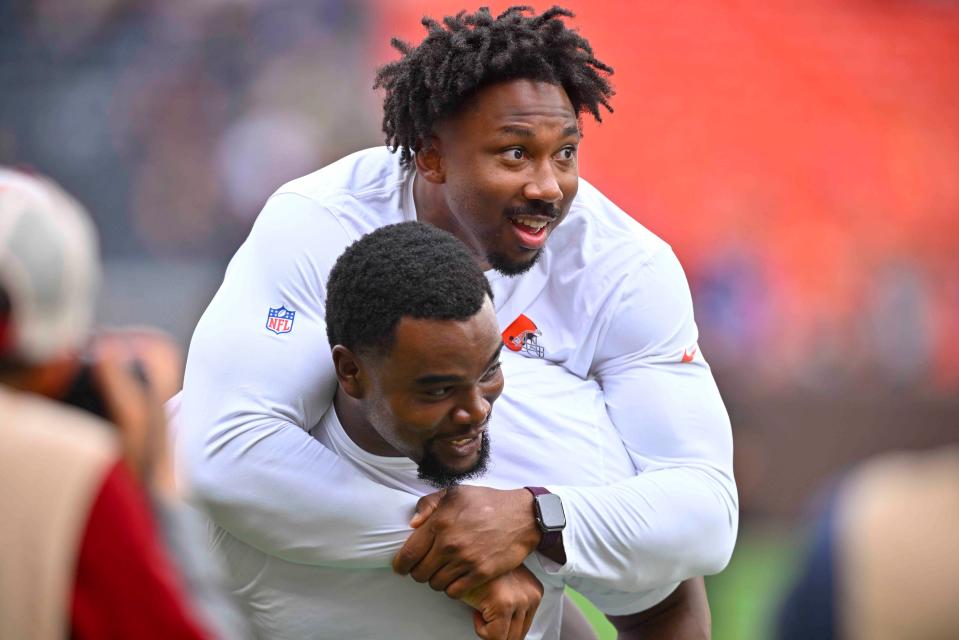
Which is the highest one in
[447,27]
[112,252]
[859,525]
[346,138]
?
[447,27]

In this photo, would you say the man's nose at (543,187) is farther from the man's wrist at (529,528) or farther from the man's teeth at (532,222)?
the man's wrist at (529,528)

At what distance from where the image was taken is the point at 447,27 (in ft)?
13.5

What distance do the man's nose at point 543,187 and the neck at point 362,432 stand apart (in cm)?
82

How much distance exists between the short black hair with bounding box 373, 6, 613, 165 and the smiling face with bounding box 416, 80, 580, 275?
0.05 metres

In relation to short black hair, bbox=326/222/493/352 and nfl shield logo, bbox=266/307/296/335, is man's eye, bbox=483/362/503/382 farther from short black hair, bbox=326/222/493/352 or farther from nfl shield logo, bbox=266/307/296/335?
nfl shield logo, bbox=266/307/296/335

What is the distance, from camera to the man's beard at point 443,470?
11.0ft

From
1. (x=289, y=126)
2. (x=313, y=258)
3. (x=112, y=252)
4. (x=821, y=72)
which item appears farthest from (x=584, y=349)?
(x=821, y=72)

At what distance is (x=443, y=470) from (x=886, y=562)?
171 cm

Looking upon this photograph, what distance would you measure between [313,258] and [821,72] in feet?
40.2

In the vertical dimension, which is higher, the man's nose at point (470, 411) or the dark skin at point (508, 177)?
the dark skin at point (508, 177)

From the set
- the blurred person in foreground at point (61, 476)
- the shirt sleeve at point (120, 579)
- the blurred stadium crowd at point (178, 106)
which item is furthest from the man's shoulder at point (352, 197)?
the blurred stadium crowd at point (178, 106)

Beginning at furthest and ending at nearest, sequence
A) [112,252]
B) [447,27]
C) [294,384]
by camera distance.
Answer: [112,252] → [447,27] → [294,384]

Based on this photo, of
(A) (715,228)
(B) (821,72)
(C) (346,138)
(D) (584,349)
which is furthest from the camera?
(B) (821,72)

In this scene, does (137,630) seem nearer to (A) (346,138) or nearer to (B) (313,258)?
(B) (313,258)
